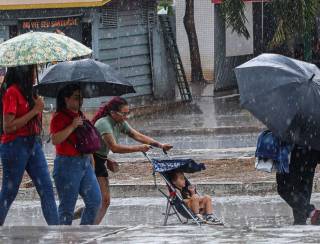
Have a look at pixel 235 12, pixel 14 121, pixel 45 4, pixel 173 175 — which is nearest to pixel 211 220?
pixel 173 175

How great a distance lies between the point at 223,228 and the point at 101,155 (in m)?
2.73

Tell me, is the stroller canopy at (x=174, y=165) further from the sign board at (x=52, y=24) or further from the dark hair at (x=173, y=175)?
the sign board at (x=52, y=24)

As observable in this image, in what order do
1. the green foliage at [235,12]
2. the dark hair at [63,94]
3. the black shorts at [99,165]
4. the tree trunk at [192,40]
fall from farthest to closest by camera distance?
the tree trunk at [192,40] → the green foliage at [235,12] → the black shorts at [99,165] → the dark hair at [63,94]

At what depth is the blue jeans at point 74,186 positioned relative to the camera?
9555 millimetres

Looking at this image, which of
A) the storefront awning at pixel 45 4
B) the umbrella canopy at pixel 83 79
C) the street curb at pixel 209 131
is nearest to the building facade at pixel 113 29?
the storefront awning at pixel 45 4

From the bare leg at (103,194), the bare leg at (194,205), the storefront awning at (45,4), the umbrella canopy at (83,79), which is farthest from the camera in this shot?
the storefront awning at (45,4)

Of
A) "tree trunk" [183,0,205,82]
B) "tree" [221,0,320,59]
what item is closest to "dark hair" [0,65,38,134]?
"tree" [221,0,320,59]

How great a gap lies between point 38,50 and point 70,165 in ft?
3.32

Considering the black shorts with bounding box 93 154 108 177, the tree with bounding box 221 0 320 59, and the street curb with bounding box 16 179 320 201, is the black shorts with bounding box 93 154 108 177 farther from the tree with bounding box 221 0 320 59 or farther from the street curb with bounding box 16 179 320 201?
the tree with bounding box 221 0 320 59

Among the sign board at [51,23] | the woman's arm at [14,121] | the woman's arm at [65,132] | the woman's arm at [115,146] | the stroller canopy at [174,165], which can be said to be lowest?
the sign board at [51,23]

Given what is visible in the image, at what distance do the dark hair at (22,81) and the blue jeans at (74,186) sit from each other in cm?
49

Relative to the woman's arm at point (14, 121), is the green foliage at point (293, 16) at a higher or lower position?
lower

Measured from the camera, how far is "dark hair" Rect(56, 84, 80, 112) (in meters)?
9.67

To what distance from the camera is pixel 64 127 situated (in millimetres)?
9570
